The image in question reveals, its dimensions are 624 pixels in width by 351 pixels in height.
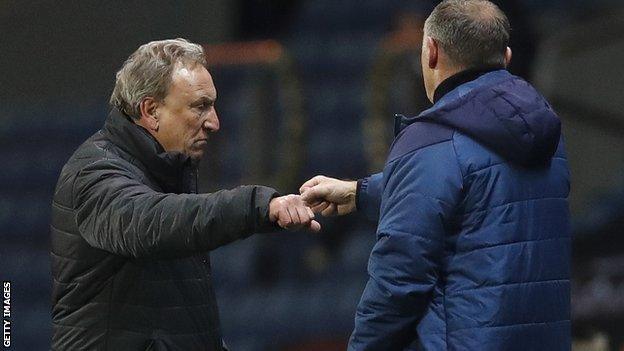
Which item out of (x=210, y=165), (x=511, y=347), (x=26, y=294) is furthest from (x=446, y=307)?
(x=26, y=294)

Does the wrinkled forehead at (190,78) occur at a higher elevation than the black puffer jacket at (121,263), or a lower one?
higher

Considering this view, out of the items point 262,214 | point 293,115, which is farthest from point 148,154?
point 293,115

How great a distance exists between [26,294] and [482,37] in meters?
3.78

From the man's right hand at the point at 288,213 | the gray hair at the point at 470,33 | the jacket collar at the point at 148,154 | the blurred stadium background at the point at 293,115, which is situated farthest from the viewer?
the blurred stadium background at the point at 293,115

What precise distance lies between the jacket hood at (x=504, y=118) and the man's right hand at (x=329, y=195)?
47 cm

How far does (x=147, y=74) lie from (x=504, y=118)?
793 mm

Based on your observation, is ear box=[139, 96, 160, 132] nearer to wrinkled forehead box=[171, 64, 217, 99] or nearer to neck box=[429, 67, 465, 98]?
wrinkled forehead box=[171, 64, 217, 99]

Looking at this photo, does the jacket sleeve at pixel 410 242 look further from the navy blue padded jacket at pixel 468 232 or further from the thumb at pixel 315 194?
the thumb at pixel 315 194

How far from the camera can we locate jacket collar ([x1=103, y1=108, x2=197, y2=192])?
8.75 ft

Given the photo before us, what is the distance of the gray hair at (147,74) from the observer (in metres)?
2.73

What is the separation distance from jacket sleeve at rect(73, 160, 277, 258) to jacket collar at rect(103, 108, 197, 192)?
20 centimetres

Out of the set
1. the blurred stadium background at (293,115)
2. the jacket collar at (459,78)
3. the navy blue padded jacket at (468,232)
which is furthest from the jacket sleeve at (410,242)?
the blurred stadium background at (293,115)

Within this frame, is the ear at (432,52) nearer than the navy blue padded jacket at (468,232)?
No

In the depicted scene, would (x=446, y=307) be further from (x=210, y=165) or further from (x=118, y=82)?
(x=210, y=165)
